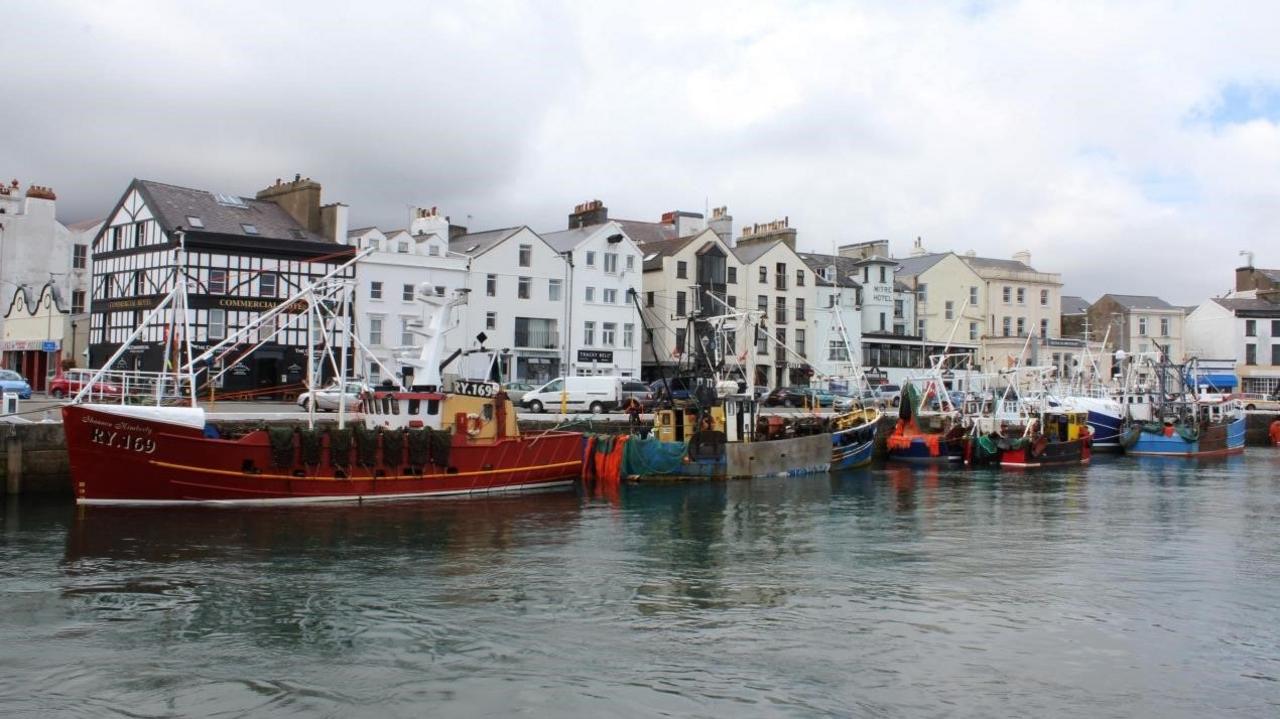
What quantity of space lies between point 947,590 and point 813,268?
61.3m

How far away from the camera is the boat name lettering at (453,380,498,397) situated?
112ft

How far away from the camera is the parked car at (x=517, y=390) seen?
168 ft

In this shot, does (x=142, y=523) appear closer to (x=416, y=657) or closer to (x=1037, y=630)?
(x=416, y=657)

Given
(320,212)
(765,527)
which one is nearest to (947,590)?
(765,527)

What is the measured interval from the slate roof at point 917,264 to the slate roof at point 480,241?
34.7 metres

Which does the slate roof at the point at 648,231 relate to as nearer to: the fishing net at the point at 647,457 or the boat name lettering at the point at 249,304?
the boat name lettering at the point at 249,304

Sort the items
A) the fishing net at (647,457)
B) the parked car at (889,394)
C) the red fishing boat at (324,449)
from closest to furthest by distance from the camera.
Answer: the red fishing boat at (324,449) < the fishing net at (647,457) < the parked car at (889,394)

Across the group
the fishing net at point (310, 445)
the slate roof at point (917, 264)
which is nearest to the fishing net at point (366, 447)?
the fishing net at point (310, 445)

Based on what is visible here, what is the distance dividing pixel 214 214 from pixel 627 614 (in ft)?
143

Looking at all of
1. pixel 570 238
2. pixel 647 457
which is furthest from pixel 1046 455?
pixel 570 238

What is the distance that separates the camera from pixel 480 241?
2525 inches

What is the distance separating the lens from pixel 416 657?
15.1m

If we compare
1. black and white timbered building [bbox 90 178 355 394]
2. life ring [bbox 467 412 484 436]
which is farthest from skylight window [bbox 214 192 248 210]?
life ring [bbox 467 412 484 436]

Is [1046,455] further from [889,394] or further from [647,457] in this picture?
[647,457]
